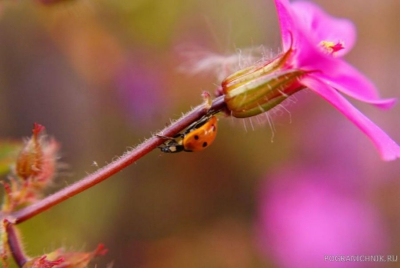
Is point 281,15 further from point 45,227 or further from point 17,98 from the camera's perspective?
point 17,98

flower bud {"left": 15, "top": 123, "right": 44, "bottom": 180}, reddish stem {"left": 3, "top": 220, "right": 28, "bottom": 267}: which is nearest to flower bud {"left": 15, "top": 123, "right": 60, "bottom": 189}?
flower bud {"left": 15, "top": 123, "right": 44, "bottom": 180}

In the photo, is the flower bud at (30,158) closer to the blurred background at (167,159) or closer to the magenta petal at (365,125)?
the magenta petal at (365,125)

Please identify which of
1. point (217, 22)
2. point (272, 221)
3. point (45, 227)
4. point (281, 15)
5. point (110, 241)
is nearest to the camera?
point (281, 15)

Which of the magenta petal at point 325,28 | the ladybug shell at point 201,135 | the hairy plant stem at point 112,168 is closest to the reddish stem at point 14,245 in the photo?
the hairy plant stem at point 112,168

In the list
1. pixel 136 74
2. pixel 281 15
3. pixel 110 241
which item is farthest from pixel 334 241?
pixel 281 15

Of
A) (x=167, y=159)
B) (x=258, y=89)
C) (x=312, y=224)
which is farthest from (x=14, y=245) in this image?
(x=312, y=224)

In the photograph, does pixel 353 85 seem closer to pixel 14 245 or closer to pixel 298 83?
pixel 298 83
